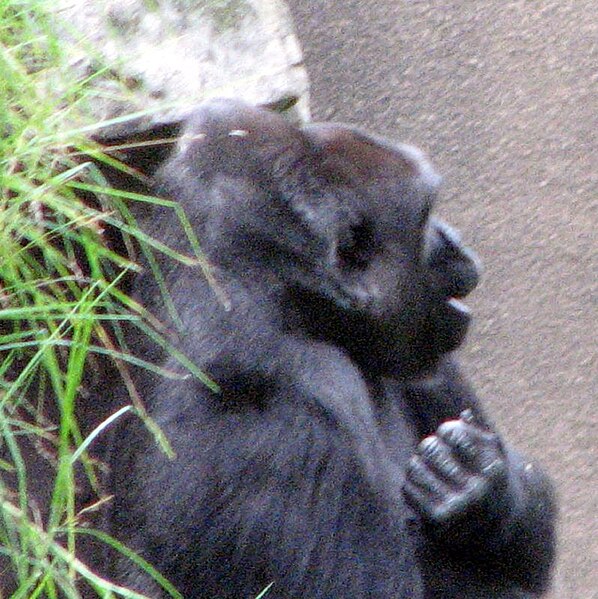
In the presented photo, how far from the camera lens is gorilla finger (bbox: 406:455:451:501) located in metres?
1.82

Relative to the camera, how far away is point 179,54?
6.80 feet

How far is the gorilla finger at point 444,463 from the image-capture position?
183 cm

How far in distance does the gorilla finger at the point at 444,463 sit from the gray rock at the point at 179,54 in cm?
65

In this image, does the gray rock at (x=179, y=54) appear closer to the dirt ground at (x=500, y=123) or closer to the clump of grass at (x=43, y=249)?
the clump of grass at (x=43, y=249)

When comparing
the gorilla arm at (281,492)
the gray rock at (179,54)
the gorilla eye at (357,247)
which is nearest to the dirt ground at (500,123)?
the gray rock at (179,54)

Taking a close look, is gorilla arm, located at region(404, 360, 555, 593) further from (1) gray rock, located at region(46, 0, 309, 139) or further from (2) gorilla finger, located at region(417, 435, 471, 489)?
(1) gray rock, located at region(46, 0, 309, 139)

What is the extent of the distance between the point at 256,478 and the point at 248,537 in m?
0.09

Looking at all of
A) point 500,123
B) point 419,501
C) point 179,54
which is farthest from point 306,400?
point 500,123

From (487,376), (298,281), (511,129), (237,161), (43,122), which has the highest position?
(43,122)

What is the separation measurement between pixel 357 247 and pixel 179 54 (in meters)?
0.49

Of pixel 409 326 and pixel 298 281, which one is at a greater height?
pixel 298 281

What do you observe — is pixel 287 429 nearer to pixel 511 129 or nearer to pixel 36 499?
pixel 36 499

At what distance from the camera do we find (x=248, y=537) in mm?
1749

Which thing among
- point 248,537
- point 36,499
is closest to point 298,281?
point 248,537
